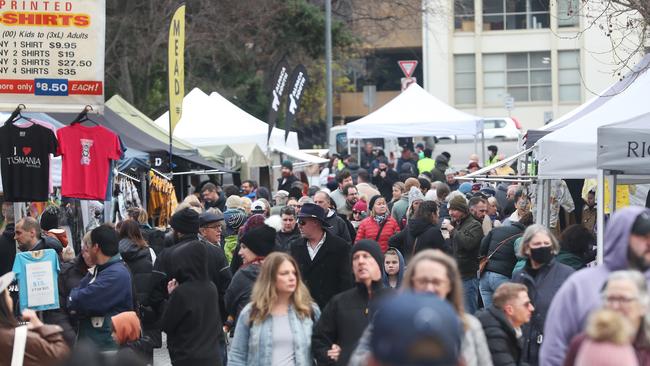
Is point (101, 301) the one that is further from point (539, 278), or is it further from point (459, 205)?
point (459, 205)

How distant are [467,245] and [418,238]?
1.63 ft

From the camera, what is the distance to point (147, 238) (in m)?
13.9

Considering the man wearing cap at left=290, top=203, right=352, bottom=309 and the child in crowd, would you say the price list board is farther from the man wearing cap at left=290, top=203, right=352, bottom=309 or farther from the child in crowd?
the child in crowd

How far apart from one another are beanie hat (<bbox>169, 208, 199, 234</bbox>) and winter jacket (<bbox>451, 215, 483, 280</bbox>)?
132 inches

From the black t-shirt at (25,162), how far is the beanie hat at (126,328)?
5249mm

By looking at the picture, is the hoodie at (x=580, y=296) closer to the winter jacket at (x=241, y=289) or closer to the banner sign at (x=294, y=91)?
the winter jacket at (x=241, y=289)

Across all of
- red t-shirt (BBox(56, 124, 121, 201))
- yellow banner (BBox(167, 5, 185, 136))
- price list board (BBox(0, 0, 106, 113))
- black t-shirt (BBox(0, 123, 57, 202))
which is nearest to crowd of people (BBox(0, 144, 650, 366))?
black t-shirt (BBox(0, 123, 57, 202))

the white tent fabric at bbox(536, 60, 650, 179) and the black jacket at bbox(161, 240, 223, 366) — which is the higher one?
the white tent fabric at bbox(536, 60, 650, 179)

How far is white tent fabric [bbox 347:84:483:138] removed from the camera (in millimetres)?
29031

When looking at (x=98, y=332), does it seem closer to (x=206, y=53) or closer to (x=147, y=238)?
(x=147, y=238)

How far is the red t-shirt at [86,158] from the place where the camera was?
13.3 m

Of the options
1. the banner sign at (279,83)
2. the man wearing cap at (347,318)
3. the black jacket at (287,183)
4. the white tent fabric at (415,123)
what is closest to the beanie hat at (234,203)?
the black jacket at (287,183)

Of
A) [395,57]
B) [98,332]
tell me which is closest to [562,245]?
[98,332]

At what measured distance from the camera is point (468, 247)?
13.1 m
